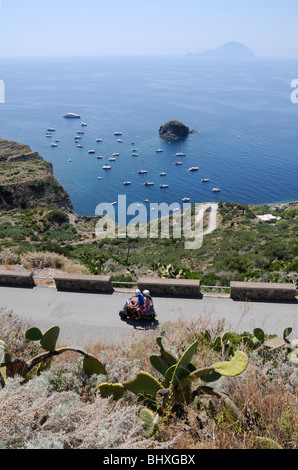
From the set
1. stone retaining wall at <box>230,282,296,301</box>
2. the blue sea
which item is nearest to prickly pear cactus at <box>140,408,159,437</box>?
stone retaining wall at <box>230,282,296,301</box>

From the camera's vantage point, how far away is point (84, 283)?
34.0 feet

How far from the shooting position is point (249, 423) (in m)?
4.05

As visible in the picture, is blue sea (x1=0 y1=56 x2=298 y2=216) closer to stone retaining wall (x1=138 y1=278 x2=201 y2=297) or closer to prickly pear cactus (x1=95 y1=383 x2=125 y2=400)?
stone retaining wall (x1=138 y1=278 x2=201 y2=297)

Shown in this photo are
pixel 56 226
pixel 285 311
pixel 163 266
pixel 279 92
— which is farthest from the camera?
pixel 279 92

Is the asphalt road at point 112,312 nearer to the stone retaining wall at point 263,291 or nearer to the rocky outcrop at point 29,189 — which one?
the stone retaining wall at point 263,291

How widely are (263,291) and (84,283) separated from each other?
4.47 m

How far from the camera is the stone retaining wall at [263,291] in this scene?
367 inches

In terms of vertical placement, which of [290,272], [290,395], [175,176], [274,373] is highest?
[290,395]

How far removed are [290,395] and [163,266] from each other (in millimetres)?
8278

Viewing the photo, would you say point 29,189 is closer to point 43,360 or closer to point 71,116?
point 43,360
